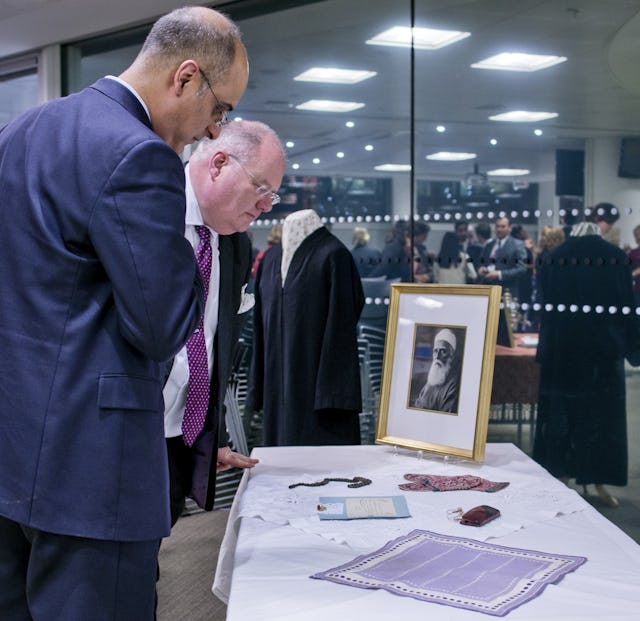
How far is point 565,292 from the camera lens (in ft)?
11.9

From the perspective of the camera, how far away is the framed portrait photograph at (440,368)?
2252 millimetres

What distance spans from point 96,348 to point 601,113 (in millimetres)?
2883

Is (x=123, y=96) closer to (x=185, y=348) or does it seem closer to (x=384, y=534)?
(x=185, y=348)

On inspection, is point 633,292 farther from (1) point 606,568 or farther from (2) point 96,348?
(2) point 96,348

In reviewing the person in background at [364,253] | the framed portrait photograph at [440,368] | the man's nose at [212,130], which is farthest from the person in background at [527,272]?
the man's nose at [212,130]

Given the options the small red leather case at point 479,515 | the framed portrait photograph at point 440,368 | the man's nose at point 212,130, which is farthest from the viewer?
the framed portrait photograph at point 440,368

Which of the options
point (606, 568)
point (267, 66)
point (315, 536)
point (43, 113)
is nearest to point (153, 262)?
point (43, 113)

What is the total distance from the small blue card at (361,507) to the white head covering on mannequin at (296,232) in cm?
174

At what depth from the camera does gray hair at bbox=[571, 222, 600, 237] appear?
353cm

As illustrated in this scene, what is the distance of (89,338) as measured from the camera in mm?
1205

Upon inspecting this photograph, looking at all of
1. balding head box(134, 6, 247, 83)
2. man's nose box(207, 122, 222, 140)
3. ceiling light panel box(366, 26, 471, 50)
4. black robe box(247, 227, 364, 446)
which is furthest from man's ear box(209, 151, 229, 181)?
ceiling light panel box(366, 26, 471, 50)

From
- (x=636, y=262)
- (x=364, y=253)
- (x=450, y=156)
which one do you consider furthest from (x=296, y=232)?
(x=636, y=262)

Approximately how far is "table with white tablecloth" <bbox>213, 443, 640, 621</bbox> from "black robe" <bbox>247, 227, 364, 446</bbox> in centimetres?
95

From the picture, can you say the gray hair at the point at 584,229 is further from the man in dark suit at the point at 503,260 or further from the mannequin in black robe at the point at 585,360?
the man in dark suit at the point at 503,260
